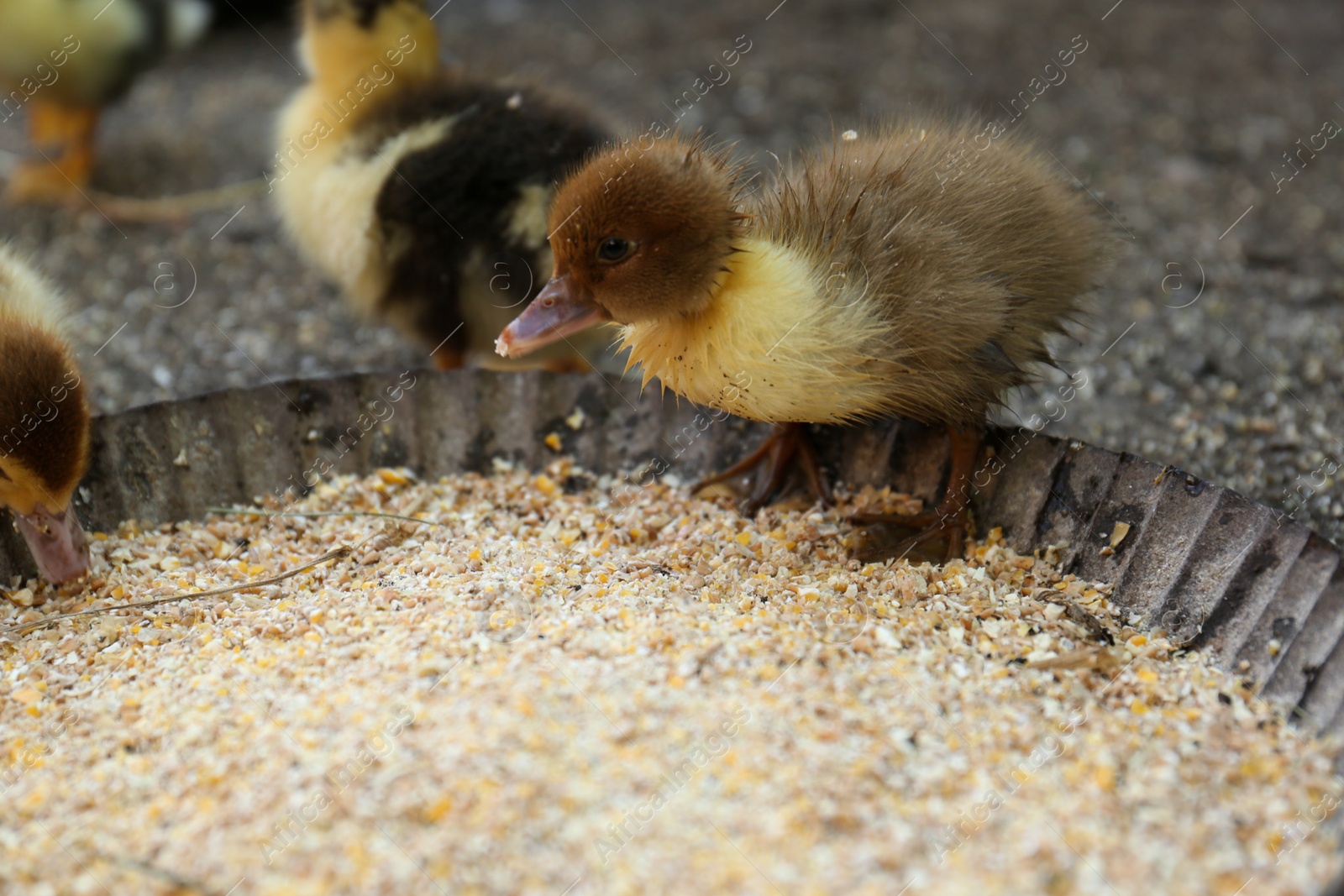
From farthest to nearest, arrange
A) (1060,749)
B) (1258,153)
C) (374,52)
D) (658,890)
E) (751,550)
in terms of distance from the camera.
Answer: (1258,153)
(374,52)
(751,550)
(1060,749)
(658,890)

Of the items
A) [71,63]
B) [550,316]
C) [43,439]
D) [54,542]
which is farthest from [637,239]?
[71,63]

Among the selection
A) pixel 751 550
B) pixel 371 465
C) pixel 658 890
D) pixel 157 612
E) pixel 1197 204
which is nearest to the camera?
pixel 658 890

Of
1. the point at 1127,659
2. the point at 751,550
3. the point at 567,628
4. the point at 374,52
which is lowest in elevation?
the point at 567,628

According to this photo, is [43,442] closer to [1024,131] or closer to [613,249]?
[613,249]

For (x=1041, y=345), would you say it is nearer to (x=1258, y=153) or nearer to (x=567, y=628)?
(x=567, y=628)

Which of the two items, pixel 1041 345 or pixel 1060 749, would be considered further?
pixel 1041 345

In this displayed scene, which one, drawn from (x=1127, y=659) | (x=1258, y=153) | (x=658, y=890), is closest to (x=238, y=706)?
(x=658, y=890)

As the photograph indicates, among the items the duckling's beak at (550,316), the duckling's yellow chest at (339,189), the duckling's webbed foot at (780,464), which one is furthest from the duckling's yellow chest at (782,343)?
the duckling's yellow chest at (339,189)
